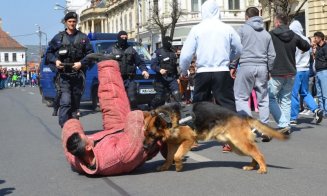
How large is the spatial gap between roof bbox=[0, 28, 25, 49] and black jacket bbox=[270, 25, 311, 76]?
445ft

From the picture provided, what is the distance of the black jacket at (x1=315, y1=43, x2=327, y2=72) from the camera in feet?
41.9

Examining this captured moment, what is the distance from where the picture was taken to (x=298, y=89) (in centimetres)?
1182

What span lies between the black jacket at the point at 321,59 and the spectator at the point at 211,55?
231 inches

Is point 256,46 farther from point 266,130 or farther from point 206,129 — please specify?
point 206,129

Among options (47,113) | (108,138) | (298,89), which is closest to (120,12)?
(47,113)

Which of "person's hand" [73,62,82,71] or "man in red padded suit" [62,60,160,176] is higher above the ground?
"person's hand" [73,62,82,71]

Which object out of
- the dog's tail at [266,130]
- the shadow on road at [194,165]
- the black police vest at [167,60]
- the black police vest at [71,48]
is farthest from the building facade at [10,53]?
the dog's tail at [266,130]

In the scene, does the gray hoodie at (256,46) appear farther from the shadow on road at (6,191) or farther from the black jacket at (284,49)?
the shadow on road at (6,191)

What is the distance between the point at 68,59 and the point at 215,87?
8.22 ft

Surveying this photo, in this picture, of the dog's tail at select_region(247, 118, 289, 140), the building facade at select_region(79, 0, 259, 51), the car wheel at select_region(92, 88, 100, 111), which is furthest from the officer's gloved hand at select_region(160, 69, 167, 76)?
the building facade at select_region(79, 0, 259, 51)

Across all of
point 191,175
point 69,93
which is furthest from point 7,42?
point 191,175

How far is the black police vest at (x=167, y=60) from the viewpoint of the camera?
11.7 meters

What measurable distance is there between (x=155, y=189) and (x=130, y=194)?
302mm

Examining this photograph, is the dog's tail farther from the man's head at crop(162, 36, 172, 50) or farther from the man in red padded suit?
the man's head at crop(162, 36, 172, 50)
